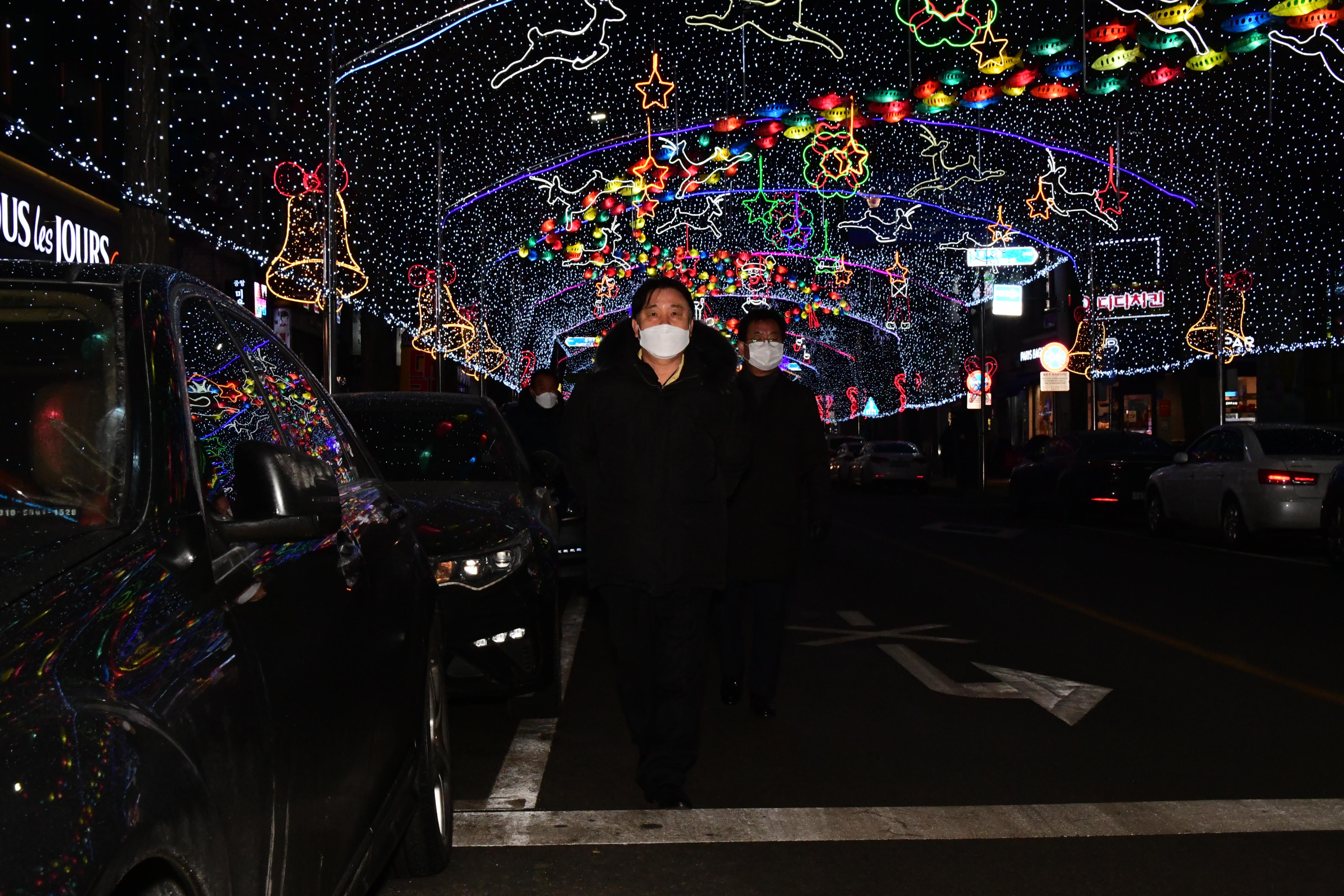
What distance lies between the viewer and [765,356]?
23.5 feet

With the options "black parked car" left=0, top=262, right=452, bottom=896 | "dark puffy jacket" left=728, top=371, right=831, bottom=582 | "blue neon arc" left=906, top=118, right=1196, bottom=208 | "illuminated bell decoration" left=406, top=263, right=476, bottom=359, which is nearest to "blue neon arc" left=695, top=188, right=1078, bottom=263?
"blue neon arc" left=906, top=118, right=1196, bottom=208

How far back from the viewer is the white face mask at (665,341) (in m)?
5.32

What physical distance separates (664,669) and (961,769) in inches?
58.3

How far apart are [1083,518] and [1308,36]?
10068 millimetres

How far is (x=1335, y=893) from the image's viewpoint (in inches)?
166

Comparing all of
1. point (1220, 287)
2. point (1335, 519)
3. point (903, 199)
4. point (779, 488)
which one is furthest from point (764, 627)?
point (903, 199)

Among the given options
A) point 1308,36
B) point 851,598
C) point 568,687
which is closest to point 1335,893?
point 568,687

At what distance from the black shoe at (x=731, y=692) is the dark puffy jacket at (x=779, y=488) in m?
0.70

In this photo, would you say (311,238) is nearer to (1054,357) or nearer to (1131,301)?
(1054,357)

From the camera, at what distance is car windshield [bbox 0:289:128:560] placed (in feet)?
8.12

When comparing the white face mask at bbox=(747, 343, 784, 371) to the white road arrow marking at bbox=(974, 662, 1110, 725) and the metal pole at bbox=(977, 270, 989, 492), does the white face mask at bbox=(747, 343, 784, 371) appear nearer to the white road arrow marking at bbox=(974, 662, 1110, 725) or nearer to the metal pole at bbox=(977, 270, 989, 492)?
the white road arrow marking at bbox=(974, 662, 1110, 725)

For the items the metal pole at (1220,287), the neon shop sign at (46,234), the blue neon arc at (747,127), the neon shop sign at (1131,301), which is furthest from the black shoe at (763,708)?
the neon shop sign at (1131,301)

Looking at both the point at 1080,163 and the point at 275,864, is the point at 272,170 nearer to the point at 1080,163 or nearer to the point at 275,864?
the point at 1080,163

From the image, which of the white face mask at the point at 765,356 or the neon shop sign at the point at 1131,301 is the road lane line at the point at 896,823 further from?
the neon shop sign at the point at 1131,301
